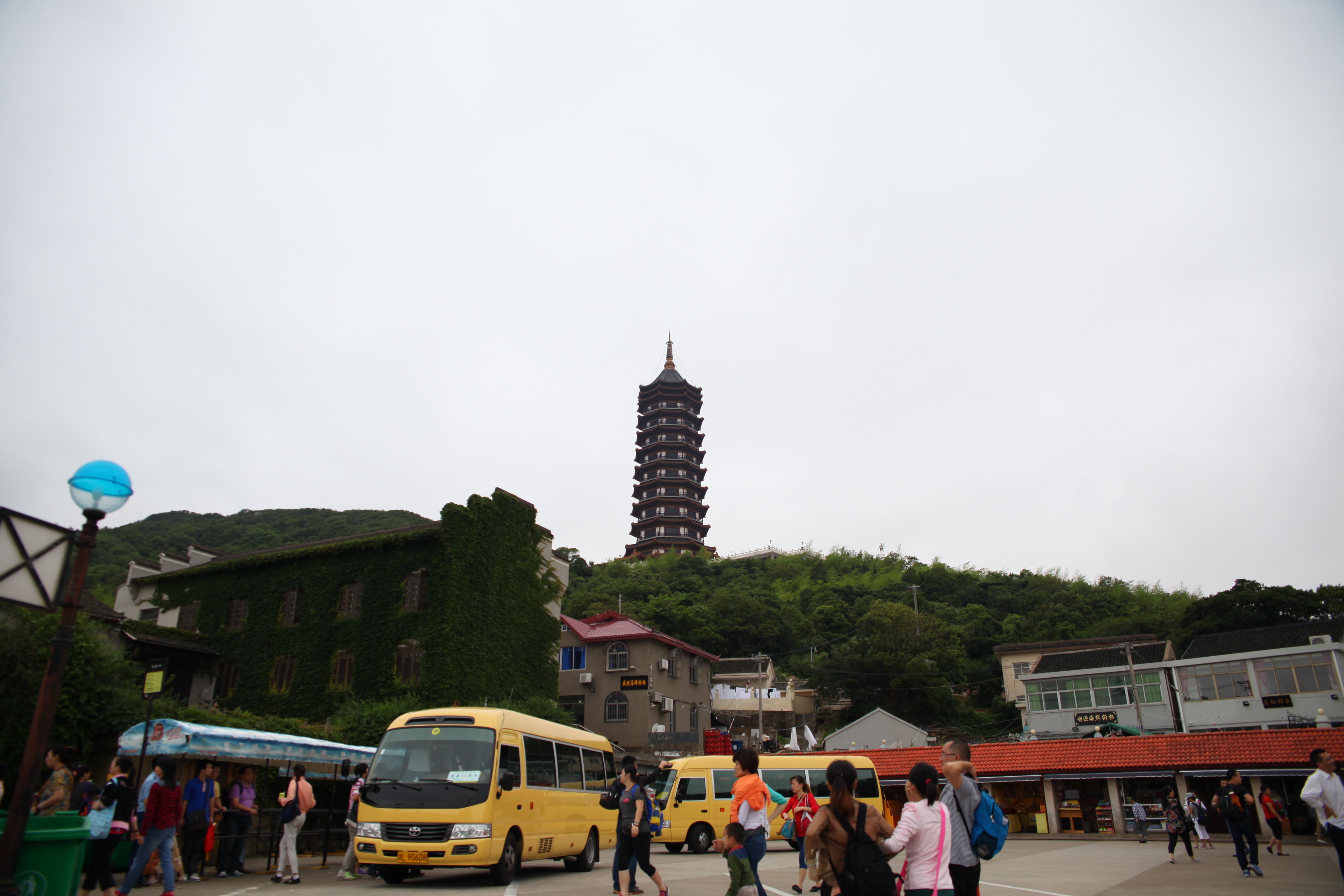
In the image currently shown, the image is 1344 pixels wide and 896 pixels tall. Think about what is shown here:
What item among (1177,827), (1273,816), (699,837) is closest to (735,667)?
(699,837)

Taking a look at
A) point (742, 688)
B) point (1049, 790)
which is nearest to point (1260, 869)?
point (1049, 790)

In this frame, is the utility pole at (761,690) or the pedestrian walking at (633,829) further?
the utility pole at (761,690)

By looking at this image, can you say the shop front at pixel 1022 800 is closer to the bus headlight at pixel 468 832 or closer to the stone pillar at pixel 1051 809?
the stone pillar at pixel 1051 809

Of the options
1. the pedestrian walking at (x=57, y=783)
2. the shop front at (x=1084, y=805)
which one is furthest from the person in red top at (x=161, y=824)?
the shop front at (x=1084, y=805)

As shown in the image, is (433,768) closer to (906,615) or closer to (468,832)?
(468,832)

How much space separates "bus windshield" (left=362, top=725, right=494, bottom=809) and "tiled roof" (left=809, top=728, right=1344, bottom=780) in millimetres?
15754

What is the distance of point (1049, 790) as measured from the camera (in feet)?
88.0

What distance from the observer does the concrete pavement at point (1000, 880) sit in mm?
10227

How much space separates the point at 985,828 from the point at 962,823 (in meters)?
0.15

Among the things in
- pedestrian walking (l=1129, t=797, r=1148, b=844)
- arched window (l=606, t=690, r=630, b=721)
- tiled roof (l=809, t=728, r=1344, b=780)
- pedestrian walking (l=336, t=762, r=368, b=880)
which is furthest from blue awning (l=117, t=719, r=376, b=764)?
arched window (l=606, t=690, r=630, b=721)

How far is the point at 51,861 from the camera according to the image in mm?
5723

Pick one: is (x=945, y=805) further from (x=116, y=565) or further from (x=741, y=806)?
(x=116, y=565)

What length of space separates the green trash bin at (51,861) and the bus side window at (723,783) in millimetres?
14049

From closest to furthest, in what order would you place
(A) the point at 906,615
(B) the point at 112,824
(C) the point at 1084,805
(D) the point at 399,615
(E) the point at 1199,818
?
1. (B) the point at 112,824
2. (E) the point at 1199,818
3. (C) the point at 1084,805
4. (D) the point at 399,615
5. (A) the point at 906,615
